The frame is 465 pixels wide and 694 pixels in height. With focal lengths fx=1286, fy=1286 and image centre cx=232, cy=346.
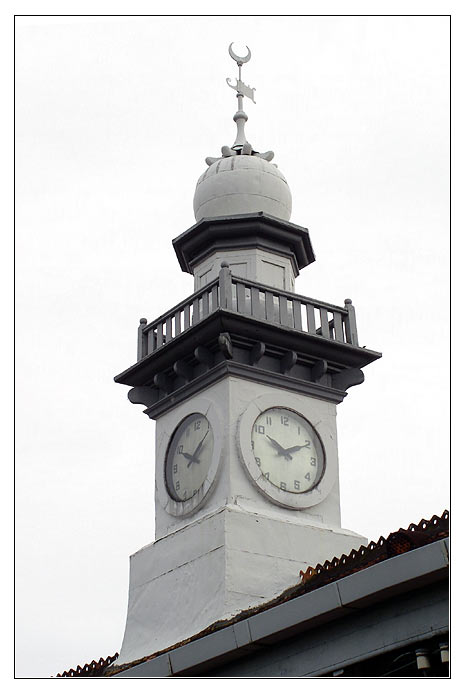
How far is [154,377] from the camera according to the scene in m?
28.5

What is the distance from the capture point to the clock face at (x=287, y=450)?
2670 cm

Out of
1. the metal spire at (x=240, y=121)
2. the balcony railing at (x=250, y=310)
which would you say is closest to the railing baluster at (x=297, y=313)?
the balcony railing at (x=250, y=310)

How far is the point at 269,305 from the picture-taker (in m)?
27.8

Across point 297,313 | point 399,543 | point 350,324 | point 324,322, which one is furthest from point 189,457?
point 399,543

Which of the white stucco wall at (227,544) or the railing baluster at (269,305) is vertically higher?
the railing baluster at (269,305)

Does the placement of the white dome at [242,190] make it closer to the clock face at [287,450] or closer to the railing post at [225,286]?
the railing post at [225,286]

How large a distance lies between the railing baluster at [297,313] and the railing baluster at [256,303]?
0.79 metres

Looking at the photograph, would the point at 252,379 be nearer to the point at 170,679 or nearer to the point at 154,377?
the point at 154,377

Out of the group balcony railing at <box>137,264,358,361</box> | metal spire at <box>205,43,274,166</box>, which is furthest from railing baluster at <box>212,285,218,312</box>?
metal spire at <box>205,43,274,166</box>

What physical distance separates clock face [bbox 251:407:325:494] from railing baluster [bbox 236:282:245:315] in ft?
7.30

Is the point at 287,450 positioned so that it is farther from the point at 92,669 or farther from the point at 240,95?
the point at 240,95

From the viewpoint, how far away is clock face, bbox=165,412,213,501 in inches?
1063

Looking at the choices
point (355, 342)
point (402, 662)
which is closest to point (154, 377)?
point (355, 342)

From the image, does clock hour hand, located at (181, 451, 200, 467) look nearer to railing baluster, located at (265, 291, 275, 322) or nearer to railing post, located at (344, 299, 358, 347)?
railing baluster, located at (265, 291, 275, 322)
